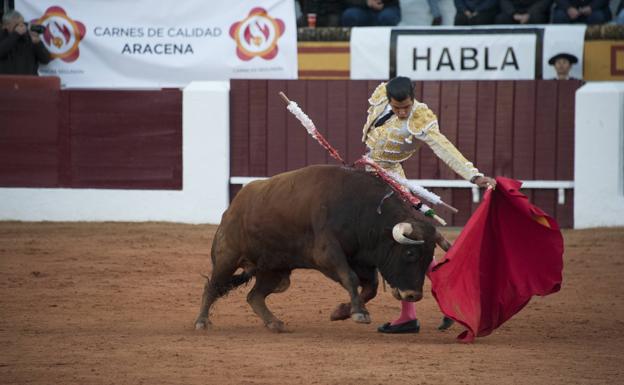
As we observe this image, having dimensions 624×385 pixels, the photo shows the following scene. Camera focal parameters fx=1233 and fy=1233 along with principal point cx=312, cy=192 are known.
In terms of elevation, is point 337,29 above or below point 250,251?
above

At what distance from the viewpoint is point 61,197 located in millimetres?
11594

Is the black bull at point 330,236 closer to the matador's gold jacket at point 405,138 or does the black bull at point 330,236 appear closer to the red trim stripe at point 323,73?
the matador's gold jacket at point 405,138

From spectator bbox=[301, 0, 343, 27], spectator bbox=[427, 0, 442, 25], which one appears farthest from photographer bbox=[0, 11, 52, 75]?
spectator bbox=[427, 0, 442, 25]

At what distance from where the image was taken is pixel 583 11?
11.7 meters

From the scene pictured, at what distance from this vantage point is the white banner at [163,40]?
1168 cm

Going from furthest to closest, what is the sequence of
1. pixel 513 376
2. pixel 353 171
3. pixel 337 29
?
pixel 337 29 → pixel 353 171 → pixel 513 376

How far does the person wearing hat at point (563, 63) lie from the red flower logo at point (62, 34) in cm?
453

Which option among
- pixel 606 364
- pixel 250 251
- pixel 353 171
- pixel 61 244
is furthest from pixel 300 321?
pixel 61 244

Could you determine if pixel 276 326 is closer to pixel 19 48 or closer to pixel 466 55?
pixel 466 55

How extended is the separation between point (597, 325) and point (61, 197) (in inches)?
247

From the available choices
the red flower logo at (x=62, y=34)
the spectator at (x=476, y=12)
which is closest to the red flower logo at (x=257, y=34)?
the red flower logo at (x=62, y=34)

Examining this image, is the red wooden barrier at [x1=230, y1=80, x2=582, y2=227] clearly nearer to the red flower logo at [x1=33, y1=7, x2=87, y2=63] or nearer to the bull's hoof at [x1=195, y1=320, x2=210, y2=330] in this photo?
the red flower logo at [x1=33, y1=7, x2=87, y2=63]

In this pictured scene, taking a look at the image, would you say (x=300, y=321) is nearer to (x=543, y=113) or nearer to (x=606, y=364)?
(x=606, y=364)

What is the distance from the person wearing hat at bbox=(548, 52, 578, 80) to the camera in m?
11.1
